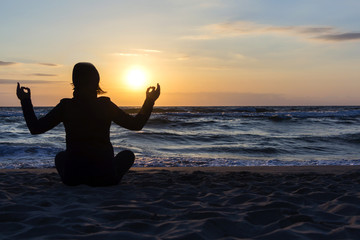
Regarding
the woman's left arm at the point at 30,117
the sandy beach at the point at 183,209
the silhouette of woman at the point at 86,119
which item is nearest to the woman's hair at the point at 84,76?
the silhouette of woman at the point at 86,119

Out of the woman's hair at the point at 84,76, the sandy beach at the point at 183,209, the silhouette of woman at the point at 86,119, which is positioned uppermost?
the woman's hair at the point at 84,76

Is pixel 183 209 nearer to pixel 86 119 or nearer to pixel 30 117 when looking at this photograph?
pixel 86 119

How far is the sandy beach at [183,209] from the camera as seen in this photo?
2652mm

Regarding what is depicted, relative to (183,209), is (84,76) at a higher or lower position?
higher

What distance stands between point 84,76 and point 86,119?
472 millimetres

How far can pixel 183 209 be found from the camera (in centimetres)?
333

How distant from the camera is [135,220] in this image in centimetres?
294

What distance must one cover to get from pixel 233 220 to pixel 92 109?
78.7 inches

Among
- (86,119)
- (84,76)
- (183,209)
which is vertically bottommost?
(183,209)

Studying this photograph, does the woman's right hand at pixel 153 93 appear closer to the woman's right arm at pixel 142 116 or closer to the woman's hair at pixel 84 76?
the woman's right arm at pixel 142 116

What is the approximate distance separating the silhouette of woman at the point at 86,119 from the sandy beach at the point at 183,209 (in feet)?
1.04

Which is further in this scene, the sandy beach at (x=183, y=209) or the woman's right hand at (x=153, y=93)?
the woman's right hand at (x=153, y=93)

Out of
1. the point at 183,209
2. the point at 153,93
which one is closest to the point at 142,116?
the point at 153,93

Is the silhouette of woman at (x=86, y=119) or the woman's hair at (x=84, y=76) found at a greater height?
the woman's hair at (x=84, y=76)
